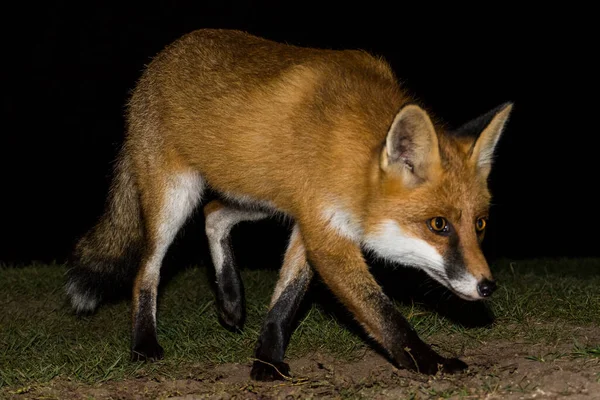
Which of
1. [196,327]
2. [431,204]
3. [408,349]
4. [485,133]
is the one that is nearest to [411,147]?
[431,204]

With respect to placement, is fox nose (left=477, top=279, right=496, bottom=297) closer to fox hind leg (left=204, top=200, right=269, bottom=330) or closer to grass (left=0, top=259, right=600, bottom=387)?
grass (left=0, top=259, right=600, bottom=387)

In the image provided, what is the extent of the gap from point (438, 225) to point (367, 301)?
48cm

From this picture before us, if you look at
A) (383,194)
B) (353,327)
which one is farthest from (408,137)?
(353,327)

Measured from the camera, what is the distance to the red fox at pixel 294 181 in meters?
3.24

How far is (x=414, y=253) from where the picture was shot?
10.8 ft

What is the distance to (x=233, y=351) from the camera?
13.3 ft

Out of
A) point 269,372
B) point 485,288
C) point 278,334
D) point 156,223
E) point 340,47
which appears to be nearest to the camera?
point 485,288

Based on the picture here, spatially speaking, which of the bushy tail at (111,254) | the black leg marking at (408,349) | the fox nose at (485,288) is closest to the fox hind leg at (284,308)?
the black leg marking at (408,349)

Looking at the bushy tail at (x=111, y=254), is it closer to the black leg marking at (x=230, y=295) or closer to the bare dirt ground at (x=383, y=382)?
the black leg marking at (x=230, y=295)

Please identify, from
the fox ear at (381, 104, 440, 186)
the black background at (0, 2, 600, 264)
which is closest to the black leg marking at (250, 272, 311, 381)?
the fox ear at (381, 104, 440, 186)

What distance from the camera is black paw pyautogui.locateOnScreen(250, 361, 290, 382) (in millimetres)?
3480

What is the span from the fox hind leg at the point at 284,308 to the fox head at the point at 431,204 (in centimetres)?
66

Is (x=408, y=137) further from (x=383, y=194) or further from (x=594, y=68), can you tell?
(x=594, y=68)

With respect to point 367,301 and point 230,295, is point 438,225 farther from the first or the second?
point 230,295
